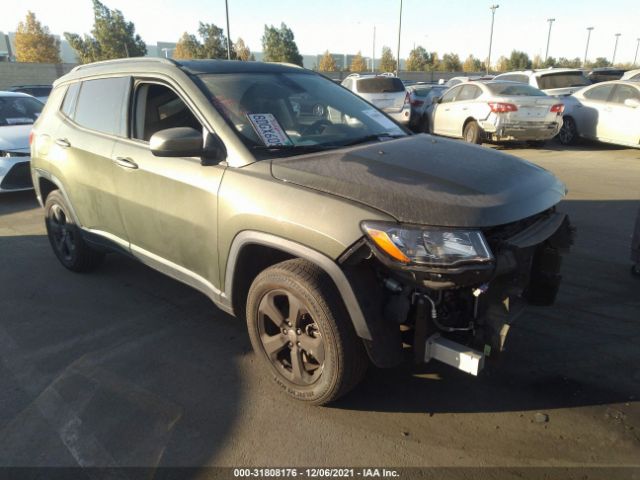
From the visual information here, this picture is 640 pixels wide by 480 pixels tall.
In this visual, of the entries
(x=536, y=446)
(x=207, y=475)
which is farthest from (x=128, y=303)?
(x=536, y=446)

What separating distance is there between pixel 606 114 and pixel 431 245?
10734 millimetres

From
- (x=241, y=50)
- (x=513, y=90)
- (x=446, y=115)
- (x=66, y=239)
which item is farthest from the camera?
(x=241, y=50)

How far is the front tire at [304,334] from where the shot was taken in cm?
246

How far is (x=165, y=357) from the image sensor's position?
334cm

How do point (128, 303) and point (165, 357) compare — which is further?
point (128, 303)

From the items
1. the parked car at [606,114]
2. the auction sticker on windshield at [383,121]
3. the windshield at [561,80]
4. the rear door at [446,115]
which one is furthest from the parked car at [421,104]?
the auction sticker on windshield at [383,121]

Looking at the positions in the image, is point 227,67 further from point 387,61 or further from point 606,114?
point 387,61

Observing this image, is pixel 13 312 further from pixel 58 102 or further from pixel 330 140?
pixel 330 140

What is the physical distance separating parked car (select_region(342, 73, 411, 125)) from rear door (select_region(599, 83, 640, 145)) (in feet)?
16.7

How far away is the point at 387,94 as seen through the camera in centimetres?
1424

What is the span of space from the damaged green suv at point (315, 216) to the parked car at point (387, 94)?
34.7 ft

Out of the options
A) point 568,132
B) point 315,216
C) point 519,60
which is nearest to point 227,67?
point 315,216

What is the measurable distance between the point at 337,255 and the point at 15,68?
41867mm

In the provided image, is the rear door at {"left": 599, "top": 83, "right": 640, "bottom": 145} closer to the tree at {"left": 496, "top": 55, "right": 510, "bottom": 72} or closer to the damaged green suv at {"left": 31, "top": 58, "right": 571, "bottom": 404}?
the damaged green suv at {"left": 31, "top": 58, "right": 571, "bottom": 404}
